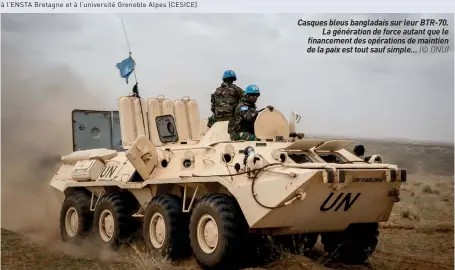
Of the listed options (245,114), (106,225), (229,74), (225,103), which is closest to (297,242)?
(245,114)

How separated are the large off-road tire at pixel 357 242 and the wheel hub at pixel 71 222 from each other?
5034 millimetres

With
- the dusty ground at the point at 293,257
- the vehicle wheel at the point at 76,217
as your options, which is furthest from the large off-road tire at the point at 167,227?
the vehicle wheel at the point at 76,217

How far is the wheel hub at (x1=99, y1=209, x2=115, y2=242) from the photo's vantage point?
1233 centimetres

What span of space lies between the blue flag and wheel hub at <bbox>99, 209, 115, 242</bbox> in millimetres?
2622

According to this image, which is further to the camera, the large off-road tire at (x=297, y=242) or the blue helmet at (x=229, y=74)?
the blue helmet at (x=229, y=74)

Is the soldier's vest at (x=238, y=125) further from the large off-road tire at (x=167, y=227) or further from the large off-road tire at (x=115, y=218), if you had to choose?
the large off-road tire at (x=115, y=218)

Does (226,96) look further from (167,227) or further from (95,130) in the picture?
(95,130)

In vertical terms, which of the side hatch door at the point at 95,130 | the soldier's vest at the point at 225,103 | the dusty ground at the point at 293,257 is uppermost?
the soldier's vest at the point at 225,103

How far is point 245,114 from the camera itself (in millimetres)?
10859

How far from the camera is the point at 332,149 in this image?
10383 mm

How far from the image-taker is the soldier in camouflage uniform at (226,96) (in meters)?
11.6

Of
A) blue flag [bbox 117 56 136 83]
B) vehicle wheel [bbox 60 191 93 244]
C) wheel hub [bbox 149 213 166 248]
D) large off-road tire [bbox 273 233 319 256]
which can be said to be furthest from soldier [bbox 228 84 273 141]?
vehicle wheel [bbox 60 191 93 244]

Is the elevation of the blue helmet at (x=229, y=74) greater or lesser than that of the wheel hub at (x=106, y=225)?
greater

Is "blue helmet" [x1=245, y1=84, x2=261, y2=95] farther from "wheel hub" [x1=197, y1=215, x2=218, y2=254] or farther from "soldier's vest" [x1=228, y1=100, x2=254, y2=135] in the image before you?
"wheel hub" [x1=197, y1=215, x2=218, y2=254]
